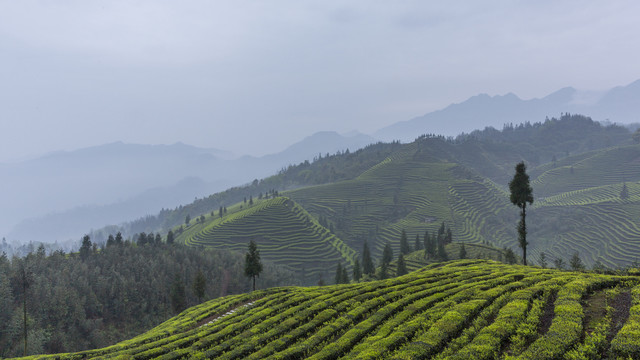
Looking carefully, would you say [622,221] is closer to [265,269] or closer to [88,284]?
[265,269]

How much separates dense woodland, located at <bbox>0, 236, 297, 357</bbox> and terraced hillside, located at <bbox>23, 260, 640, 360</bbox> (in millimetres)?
49931

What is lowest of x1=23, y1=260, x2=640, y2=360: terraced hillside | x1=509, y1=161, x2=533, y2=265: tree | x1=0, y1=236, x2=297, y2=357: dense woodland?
x1=0, y1=236, x2=297, y2=357: dense woodland

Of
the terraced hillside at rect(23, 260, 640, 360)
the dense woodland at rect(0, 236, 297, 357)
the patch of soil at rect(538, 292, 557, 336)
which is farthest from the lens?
the dense woodland at rect(0, 236, 297, 357)

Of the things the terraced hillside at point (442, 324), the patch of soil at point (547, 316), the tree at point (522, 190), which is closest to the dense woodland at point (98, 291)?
the terraced hillside at point (442, 324)

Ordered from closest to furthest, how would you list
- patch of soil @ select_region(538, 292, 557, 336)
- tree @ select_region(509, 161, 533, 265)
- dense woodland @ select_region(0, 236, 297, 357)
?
patch of soil @ select_region(538, 292, 557, 336) → tree @ select_region(509, 161, 533, 265) → dense woodland @ select_region(0, 236, 297, 357)

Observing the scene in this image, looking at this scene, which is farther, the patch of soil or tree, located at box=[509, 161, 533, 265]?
tree, located at box=[509, 161, 533, 265]

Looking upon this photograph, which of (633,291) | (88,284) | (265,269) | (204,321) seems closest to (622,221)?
(265,269)

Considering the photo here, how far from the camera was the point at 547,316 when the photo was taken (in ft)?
59.8

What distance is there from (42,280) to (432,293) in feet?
334

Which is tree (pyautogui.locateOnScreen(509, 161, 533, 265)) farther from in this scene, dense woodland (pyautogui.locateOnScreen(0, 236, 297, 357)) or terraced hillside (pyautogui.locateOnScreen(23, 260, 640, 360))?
dense woodland (pyautogui.locateOnScreen(0, 236, 297, 357))

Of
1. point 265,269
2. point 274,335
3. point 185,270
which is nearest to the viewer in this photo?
point 274,335

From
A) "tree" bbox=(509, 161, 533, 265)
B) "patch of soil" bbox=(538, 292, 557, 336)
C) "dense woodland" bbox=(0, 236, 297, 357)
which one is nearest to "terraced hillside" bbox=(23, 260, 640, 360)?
"patch of soil" bbox=(538, 292, 557, 336)

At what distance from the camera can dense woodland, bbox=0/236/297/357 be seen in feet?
228

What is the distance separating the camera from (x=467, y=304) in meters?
21.4
